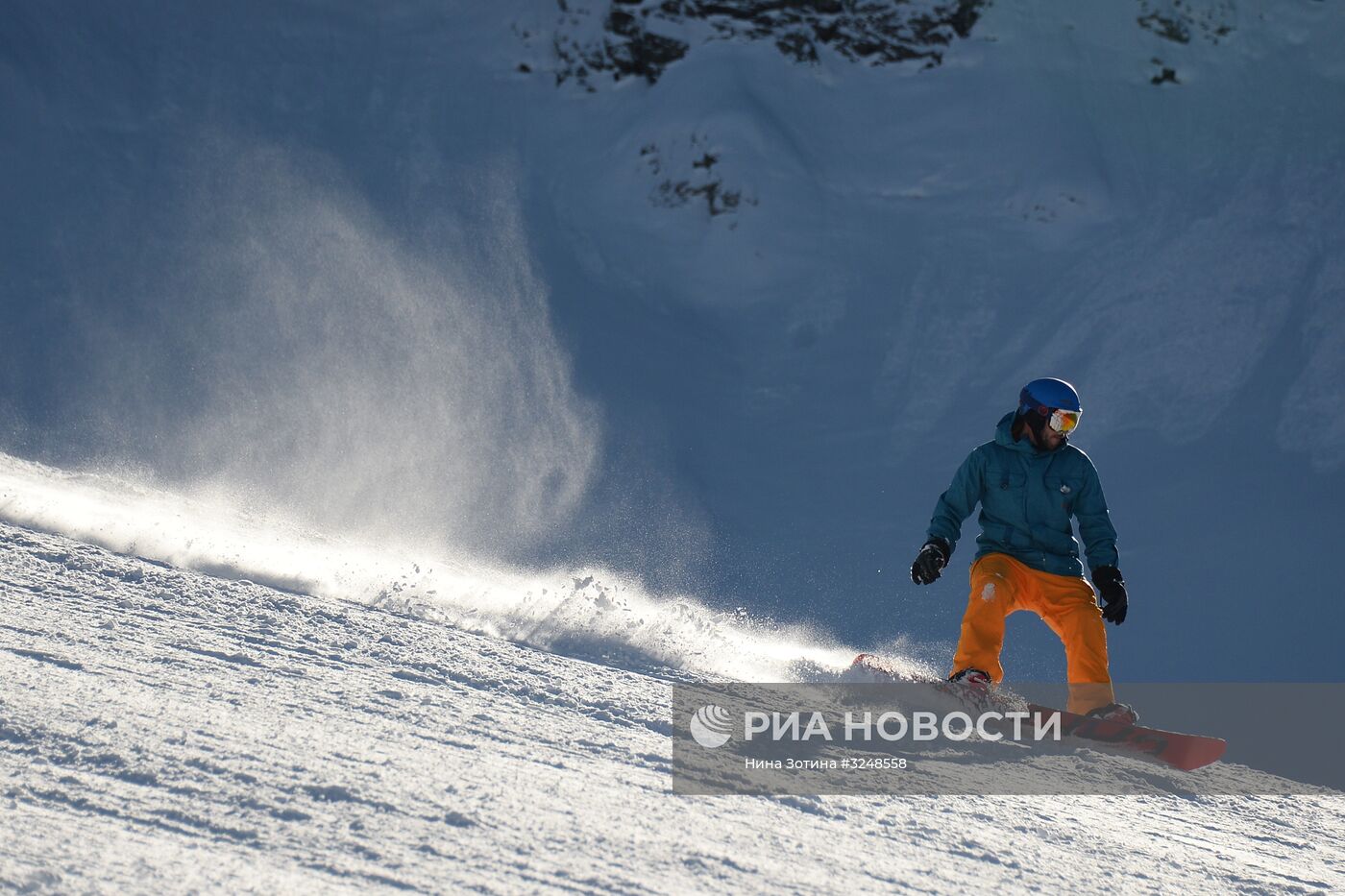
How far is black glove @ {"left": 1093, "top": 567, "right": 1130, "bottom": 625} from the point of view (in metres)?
3.90

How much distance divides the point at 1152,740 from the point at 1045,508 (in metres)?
0.87

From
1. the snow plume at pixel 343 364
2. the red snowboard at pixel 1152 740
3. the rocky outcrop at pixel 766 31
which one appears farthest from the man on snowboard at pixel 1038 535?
the rocky outcrop at pixel 766 31

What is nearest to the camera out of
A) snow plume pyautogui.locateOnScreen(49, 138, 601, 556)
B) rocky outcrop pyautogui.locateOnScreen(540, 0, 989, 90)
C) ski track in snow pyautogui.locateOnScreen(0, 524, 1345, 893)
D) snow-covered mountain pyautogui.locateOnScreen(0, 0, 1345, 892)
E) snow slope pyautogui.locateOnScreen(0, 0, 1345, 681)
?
ski track in snow pyautogui.locateOnScreen(0, 524, 1345, 893)

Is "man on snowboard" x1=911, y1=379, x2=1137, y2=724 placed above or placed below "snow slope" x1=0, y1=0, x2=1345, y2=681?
below

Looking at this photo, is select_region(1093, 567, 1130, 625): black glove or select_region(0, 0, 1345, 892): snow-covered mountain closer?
select_region(1093, 567, 1130, 625): black glove

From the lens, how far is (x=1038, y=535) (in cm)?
400

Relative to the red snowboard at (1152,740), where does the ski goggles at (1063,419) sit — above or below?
above

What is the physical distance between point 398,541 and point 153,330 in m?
5.99

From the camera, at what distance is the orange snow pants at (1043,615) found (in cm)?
374

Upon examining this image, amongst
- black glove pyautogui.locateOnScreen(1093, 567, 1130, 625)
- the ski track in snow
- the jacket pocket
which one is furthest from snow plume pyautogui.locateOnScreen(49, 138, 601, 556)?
black glove pyautogui.locateOnScreen(1093, 567, 1130, 625)

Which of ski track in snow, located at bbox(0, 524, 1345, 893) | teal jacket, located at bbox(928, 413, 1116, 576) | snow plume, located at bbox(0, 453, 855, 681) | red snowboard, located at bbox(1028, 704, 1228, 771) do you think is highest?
teal jacket, located at bbox(928, 413, 1116, 576)

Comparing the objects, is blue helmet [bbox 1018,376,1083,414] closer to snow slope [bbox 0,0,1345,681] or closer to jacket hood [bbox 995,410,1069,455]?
jacket hood [bbox 995,410,1069,455]

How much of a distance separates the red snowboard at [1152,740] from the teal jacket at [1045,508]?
56cm

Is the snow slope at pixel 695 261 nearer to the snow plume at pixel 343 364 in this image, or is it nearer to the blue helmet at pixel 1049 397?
the snow plume at pixel 343 364
